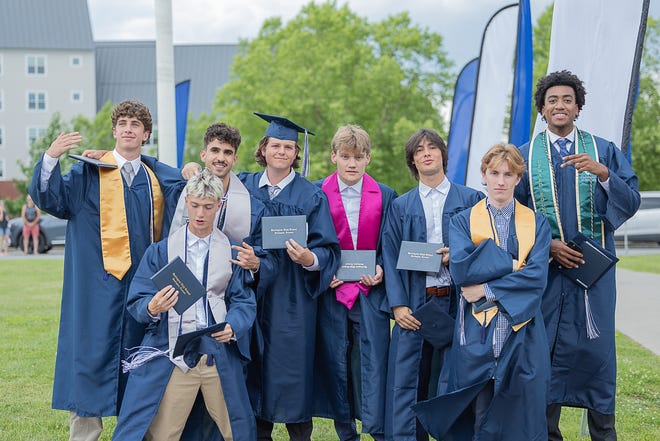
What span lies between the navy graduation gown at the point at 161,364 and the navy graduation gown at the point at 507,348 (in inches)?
42.6

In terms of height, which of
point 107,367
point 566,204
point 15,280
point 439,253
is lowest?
point 15,280

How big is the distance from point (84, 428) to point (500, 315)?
2525mm

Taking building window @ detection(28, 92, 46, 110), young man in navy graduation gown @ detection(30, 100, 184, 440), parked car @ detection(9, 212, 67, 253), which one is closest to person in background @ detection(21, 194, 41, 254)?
parked car @ detection(9, 212, 67, 253)

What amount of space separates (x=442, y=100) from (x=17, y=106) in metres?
38.6

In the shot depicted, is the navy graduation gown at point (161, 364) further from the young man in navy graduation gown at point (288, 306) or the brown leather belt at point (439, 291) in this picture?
the brown leather belt at point (439, 291)

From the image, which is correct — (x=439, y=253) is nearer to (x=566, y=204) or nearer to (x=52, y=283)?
(x=566, y=204)

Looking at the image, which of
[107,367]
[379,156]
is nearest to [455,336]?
[107,367]

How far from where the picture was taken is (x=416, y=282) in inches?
176

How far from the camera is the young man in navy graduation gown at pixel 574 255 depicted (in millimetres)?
4289

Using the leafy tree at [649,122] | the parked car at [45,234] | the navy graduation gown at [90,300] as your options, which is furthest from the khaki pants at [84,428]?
the leafy tree at [649,122]

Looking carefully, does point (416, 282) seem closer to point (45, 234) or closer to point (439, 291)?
point (439, 291)

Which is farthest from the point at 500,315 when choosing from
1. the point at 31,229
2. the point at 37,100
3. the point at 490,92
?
the point at 37,100

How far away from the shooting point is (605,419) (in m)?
4.35

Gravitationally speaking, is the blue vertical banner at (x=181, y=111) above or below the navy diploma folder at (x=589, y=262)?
above
